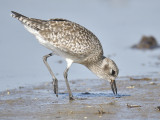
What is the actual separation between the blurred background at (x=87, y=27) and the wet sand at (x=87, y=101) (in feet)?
3.32

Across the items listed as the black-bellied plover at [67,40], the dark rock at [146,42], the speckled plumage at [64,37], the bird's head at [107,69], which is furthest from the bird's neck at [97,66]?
the dark rock at [146,42]

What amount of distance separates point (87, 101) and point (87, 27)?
920cm

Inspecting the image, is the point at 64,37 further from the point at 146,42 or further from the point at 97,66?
the point at 146,42

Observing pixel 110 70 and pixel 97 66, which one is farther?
pixel 97 66

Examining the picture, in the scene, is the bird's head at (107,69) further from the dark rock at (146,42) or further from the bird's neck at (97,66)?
the dark rock at (146,42)

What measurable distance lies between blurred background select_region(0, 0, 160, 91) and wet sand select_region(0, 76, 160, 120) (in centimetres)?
101

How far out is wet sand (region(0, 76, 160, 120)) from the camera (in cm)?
730

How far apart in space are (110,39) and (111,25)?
2.39 metres

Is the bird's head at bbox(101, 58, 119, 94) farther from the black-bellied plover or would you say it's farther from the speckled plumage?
the speckled plumage

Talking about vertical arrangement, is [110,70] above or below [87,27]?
below

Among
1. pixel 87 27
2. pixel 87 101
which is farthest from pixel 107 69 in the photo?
pixel 87 27

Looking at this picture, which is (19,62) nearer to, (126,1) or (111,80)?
(111,80)

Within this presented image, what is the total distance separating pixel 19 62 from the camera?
515 inches

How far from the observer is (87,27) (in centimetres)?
1750
